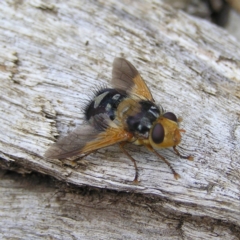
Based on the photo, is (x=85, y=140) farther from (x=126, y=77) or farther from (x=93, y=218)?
(x=126, y=77)

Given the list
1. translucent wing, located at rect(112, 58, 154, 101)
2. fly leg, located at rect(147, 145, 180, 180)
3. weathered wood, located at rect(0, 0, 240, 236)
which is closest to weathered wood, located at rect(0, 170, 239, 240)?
weathered wood, located at rect(0, 0, 240, 236)

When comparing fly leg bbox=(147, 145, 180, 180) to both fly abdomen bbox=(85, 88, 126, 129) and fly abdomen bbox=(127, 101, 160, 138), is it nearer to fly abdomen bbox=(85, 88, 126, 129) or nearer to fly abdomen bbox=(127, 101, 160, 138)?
fly abdomen bbox=(127, 101, 160, 138)

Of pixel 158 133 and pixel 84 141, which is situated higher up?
pixel 158 133

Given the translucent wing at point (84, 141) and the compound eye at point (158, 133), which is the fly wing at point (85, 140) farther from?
the compound eye at point (158, 133)

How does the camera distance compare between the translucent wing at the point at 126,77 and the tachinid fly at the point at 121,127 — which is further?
the translucent wing at the point at 126,77

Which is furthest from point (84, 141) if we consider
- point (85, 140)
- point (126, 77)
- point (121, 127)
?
point (126, 77)

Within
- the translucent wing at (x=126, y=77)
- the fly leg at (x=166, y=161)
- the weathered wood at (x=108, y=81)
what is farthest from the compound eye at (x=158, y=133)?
the translucent wing at (x=126, y=77)
